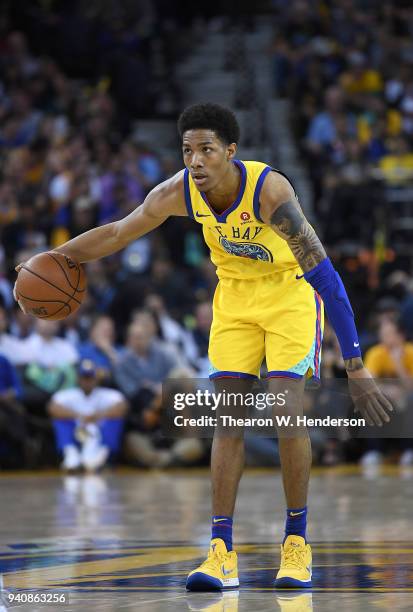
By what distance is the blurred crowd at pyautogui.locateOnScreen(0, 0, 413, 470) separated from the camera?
473 inches

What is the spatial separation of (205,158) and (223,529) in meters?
1.52

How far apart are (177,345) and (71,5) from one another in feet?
29.1

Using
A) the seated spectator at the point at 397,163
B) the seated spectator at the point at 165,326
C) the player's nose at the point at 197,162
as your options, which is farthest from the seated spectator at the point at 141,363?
the player's nose at the point at 197,162

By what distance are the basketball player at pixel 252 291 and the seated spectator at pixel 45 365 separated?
655 cm

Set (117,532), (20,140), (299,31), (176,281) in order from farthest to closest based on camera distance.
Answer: (299,31) → (20,140) → (176,281) → (117,532)

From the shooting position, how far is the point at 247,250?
5.48m

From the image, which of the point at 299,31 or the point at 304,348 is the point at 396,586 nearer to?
the point at 304,348

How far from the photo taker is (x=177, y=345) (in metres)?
13.0

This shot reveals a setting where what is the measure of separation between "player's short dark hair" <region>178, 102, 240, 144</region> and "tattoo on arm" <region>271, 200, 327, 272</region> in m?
0.38

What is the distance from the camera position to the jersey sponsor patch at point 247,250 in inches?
215

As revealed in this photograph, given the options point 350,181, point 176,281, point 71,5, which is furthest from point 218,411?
point 71,5

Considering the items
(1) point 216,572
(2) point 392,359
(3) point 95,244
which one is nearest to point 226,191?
(3) point 95,244

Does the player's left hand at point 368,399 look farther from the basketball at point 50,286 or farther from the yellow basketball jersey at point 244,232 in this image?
the basketball at point 50,286

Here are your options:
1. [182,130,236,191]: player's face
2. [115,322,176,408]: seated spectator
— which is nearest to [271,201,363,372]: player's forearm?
[182,130,236,191]: player's face
